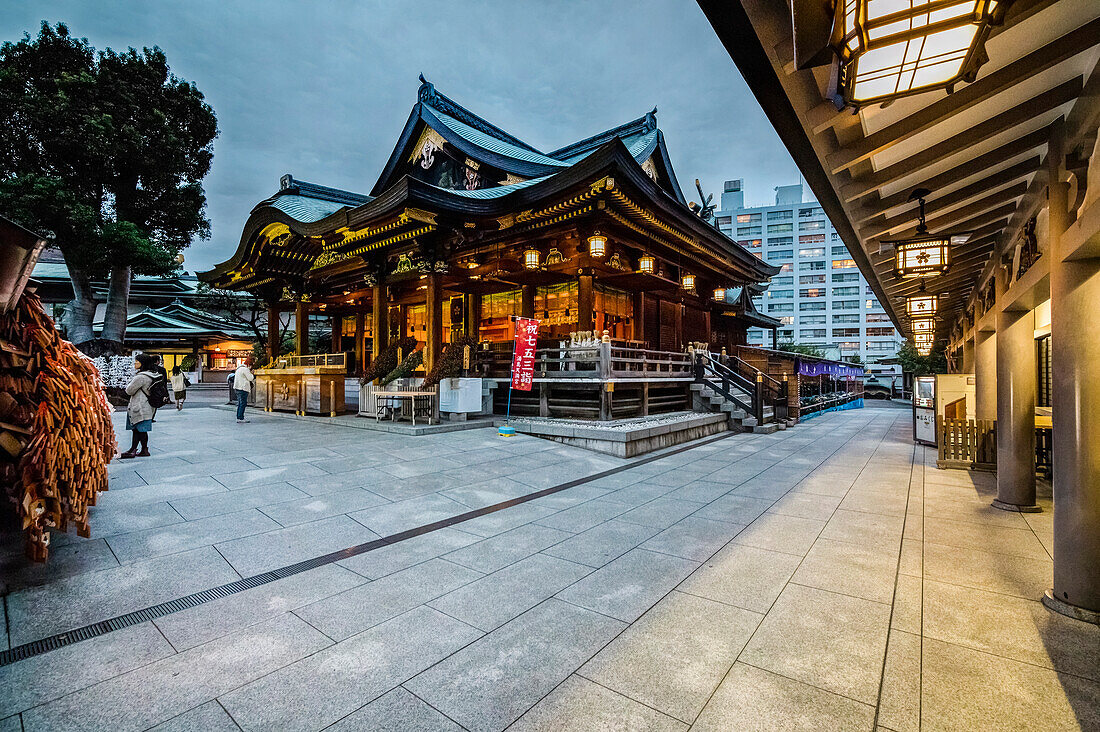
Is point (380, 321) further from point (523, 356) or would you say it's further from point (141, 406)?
point (141, 406)

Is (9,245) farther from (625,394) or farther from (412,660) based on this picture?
(625,394)

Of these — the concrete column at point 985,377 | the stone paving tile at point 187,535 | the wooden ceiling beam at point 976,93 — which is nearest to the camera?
the wooden ceiling beam at point 976,93

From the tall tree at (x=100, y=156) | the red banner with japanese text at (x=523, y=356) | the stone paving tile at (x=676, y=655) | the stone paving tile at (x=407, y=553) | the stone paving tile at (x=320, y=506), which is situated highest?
the tall tree at (x=100, y=156)

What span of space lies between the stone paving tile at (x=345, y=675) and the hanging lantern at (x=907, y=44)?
357 centimetres

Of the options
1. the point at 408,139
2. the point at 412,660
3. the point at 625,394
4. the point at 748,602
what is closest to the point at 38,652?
the point at 412,660

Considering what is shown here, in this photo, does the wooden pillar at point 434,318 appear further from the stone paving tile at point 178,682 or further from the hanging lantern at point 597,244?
A: the stone paving tile at point 178,682

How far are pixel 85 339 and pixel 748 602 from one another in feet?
79.8

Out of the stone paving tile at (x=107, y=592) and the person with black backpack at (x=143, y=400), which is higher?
the person with black backpack at (x=143, y=400)

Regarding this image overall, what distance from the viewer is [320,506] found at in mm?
5328

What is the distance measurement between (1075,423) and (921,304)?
7.61 meters

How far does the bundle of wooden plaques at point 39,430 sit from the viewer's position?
9.88ft

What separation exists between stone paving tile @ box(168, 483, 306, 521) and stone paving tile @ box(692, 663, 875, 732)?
511cm

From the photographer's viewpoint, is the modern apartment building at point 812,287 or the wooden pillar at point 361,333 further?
the modern apartment building at point 812,287

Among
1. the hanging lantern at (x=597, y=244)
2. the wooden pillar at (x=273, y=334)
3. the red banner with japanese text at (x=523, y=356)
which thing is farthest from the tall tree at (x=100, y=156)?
the hanging lantern at (x=597, y=244)
